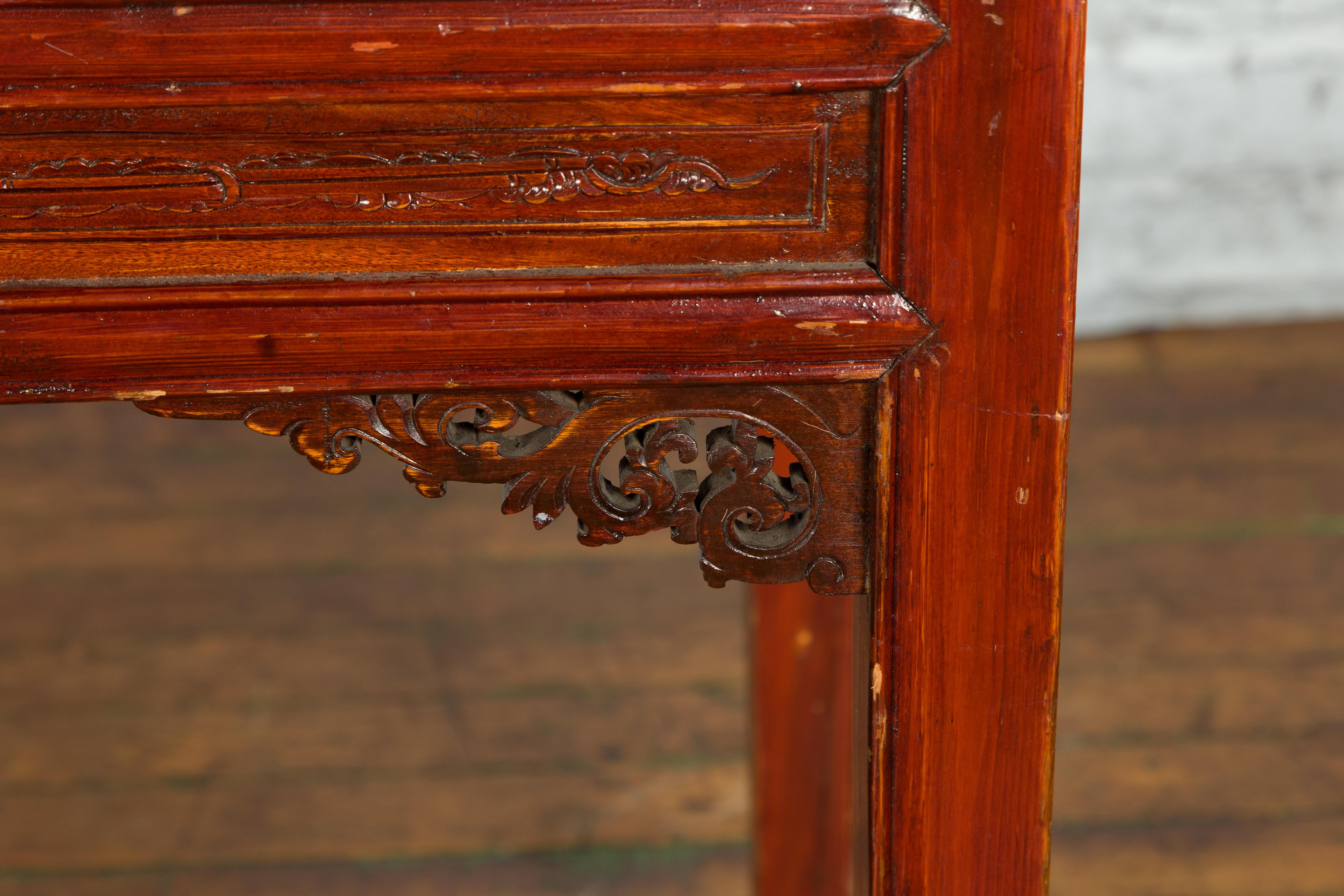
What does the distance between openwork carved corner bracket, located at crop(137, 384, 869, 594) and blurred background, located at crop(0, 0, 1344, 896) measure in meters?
0.79

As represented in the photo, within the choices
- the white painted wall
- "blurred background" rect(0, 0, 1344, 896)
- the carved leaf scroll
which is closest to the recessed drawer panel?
the carved leaf scroll

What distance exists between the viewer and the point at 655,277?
447 millimetres

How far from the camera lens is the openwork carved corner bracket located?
472 millimetres

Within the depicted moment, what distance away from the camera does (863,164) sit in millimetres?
438

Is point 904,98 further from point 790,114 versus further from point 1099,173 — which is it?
point 1099,173

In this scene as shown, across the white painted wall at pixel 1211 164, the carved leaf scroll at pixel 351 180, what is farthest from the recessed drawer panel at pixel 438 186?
the white painted wall at pixel 1211 164

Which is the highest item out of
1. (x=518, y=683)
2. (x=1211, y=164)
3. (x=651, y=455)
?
(x=651, y=455)

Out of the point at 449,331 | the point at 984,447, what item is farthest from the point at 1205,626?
the point at 449,331

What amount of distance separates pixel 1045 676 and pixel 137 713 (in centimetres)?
117

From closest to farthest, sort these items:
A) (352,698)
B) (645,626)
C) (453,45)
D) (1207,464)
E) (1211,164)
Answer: (453,45), (352,698), (645,626), (1207,464), (1211,164)

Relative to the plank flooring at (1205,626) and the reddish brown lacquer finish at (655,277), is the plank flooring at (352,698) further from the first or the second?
the reddish brown lacquer finish at (655,277)

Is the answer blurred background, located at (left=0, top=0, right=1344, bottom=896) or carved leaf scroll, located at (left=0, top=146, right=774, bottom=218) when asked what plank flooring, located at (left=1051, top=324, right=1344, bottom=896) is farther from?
carved leaf scroll, located at (left=0, top=146, right=774, bottom=218)

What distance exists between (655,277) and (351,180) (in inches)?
4.2

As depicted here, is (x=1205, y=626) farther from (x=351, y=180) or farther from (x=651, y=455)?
(x=351, y=180)
